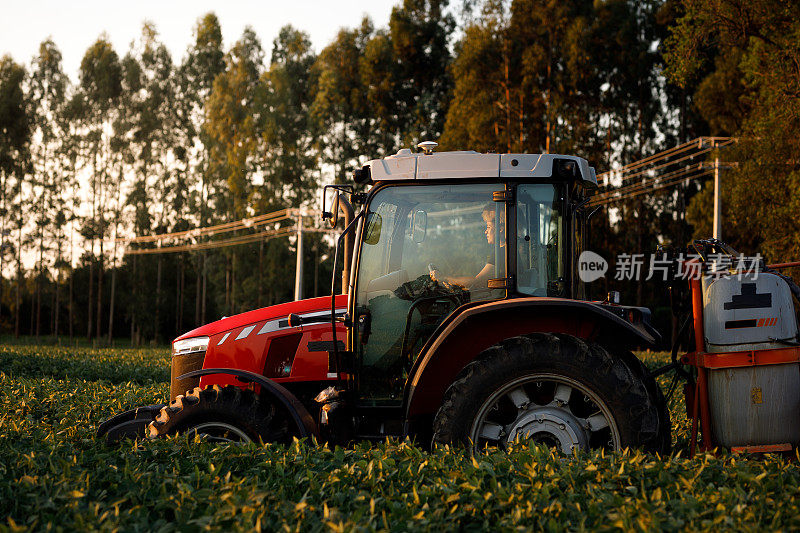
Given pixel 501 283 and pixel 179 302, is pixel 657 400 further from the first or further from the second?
pixel 179 302

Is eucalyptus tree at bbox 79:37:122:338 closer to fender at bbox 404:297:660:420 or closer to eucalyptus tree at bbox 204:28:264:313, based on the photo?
eucalyptus tree at bbox 204:28:264:313

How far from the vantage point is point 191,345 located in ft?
18.4

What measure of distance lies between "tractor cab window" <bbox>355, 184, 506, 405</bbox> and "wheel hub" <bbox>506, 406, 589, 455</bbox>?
85cm

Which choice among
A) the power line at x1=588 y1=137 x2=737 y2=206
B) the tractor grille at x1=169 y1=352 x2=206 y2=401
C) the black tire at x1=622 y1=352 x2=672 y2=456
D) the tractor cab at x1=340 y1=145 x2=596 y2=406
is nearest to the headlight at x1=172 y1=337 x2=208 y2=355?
the tractor grille at x1=169 y1=352 x2=206 y2=401

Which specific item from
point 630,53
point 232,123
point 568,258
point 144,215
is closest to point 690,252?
point 568,258

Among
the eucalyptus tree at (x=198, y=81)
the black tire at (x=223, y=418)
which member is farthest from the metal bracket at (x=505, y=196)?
the eucalyptus tree at (x=198, y=81)

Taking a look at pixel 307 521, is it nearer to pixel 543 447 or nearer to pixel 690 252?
pixel 543 447

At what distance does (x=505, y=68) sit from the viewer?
25.6m

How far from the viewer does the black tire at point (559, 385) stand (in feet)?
13.5

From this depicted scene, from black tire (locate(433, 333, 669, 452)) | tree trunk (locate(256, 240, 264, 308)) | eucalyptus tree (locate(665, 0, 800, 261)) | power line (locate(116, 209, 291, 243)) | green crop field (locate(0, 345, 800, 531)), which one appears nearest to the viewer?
green crop field (locate(0, 345, 800, 531))

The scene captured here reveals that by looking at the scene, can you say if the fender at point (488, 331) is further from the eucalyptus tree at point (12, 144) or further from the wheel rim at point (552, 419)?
the eucalyptus tree at point (12, 144)

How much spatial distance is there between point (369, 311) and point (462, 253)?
2.52ft

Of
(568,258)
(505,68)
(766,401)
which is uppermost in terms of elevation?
(505,68)

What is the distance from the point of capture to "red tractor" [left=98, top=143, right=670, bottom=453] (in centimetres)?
426
